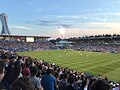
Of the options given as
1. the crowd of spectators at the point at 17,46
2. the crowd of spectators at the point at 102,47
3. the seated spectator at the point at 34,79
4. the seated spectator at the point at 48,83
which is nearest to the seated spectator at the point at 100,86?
the seated spectator at the point at 34,79

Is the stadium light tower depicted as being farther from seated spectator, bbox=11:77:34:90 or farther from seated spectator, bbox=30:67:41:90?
seated spectator, bbox=11:77:34:90

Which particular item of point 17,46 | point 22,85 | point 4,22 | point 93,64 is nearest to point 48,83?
point 22,85

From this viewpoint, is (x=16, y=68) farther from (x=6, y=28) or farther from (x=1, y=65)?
(x=6, y=28)

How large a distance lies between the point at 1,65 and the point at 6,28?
612 feet

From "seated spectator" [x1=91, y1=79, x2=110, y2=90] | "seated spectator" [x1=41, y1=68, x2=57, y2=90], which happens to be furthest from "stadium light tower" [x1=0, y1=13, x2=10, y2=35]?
"seated spectator" [x1=91, y1=79, x2=110, y2=90]

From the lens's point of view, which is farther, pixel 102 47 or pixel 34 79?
pixel 102 47

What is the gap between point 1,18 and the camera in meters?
188

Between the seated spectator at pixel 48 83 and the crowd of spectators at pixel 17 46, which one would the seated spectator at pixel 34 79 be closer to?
the seated spectator at pixel 48 83

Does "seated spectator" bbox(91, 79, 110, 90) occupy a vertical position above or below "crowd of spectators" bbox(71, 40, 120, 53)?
above

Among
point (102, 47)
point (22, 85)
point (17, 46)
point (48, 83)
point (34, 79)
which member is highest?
point (22, 85)

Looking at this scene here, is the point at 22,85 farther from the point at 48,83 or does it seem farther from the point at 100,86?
the point at 48,83

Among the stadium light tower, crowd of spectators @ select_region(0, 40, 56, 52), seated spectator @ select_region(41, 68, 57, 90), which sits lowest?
crowd of spectators @ select_region(0, 40, 56, 52)

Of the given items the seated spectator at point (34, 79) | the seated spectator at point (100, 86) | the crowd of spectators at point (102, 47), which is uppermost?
the seated spectator at point (100, 86)

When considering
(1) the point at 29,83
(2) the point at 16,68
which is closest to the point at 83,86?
(2) the point at 16,68
